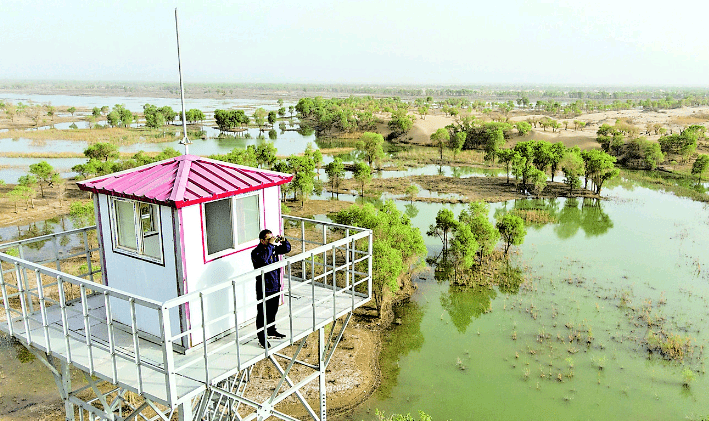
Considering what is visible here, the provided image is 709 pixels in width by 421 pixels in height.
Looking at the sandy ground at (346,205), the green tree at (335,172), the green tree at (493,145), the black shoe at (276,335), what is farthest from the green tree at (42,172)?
the green tree at (493,145)

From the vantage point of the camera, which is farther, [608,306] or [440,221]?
[440,221]

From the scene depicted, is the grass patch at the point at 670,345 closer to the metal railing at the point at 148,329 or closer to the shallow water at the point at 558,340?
the shallow water at the point at 558,340

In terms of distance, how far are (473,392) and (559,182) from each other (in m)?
30.0

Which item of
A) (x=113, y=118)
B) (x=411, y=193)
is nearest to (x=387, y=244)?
(x=411, y=193)

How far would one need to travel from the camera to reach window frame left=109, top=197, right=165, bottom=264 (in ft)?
20.8

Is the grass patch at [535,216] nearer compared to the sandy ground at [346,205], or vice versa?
the sandy ground at [346,205]

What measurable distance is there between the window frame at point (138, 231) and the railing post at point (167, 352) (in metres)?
1.44

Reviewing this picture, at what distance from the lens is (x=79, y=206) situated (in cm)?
2316

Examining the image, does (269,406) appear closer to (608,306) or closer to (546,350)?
(546,350)

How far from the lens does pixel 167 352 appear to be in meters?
5.09

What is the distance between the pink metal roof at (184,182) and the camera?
20.4 ft

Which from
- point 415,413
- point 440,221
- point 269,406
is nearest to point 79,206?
point 440,221

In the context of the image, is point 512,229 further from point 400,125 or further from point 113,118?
point 113,118

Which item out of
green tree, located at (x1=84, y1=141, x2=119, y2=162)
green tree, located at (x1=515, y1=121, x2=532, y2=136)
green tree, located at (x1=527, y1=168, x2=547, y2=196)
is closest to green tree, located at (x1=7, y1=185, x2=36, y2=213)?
green tree, located at (x1=84, y1=141, x2=119, y2=162)
